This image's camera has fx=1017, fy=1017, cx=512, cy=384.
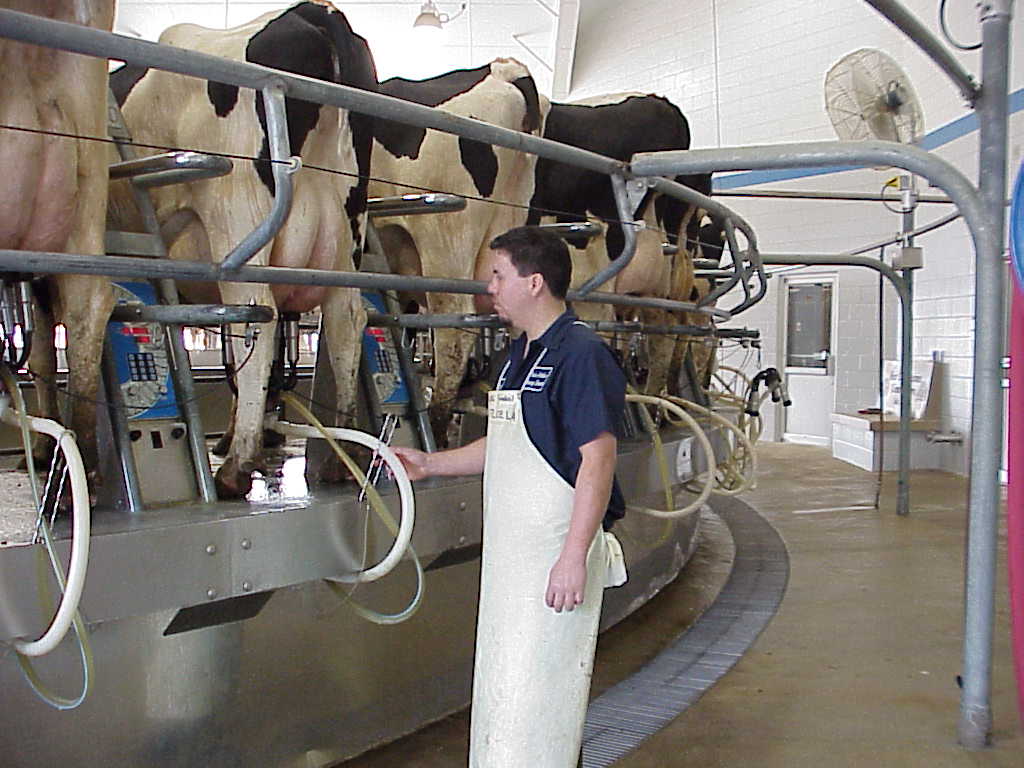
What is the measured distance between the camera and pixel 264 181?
7.97ft

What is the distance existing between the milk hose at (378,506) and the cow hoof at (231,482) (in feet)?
0.48

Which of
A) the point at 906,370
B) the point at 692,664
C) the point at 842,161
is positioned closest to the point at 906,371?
the point at 906,370

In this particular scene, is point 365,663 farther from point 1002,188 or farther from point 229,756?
point 1002,188

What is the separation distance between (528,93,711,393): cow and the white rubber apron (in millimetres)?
2128

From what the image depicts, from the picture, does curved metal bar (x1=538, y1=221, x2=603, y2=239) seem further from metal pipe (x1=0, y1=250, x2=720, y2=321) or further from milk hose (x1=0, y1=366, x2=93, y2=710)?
milk hose (x1=0, y1=366, x2=93, y2=710)

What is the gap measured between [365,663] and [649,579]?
73.4 inches

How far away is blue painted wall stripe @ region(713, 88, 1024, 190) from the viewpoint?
673 cm

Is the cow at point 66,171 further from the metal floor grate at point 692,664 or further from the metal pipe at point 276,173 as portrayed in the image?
the metal floor grate at point 692,664

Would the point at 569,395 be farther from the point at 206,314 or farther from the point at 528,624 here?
the point at 206,314

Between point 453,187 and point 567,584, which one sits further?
point 453,187

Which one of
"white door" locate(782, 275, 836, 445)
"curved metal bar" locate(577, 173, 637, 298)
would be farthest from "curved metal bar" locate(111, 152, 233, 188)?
"white door" locate(782, 275, 836, 445)

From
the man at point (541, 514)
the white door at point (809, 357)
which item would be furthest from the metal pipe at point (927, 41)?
the white door at point (809, 357)

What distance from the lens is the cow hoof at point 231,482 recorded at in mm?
2229

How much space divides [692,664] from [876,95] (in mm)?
3543
